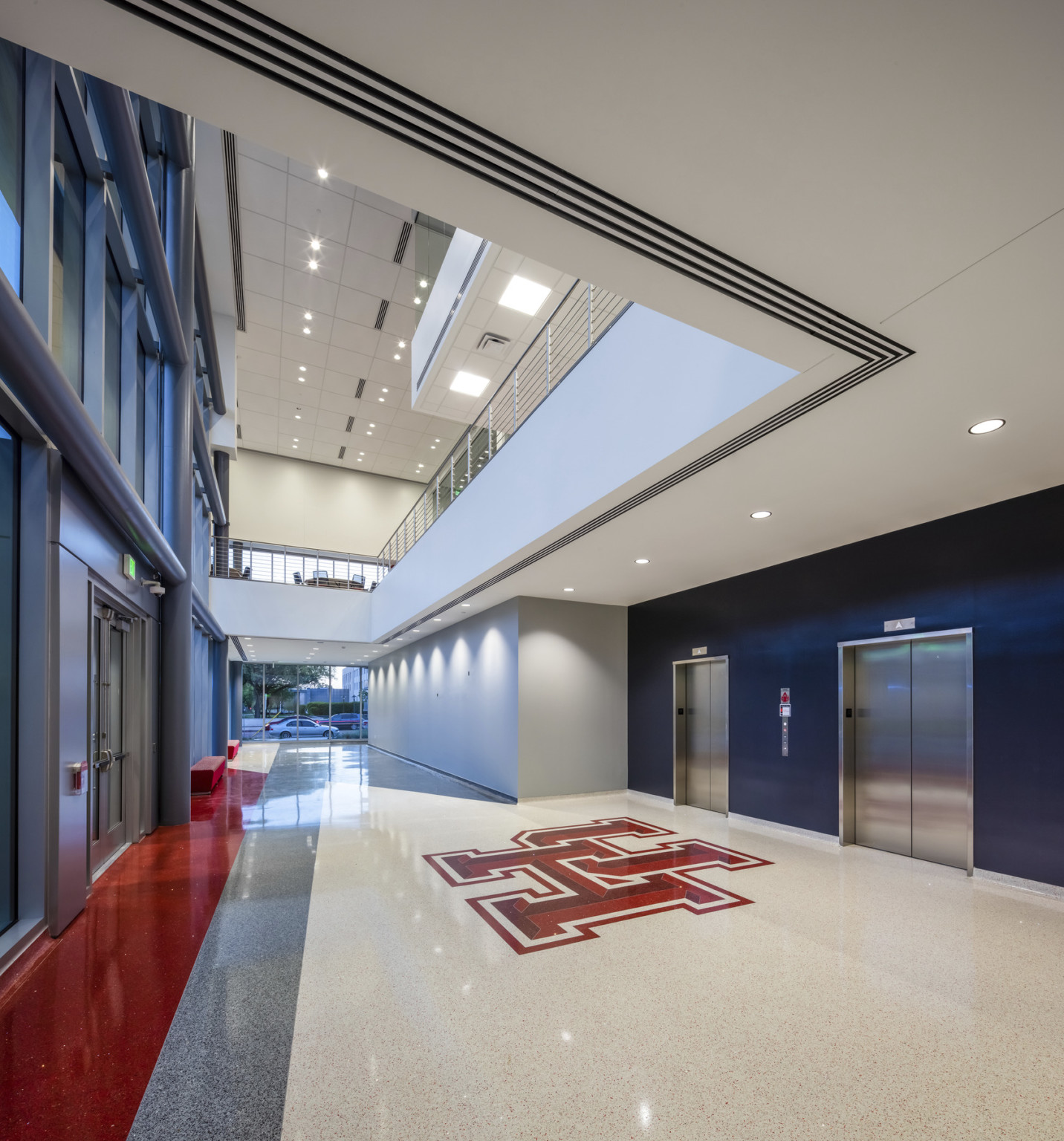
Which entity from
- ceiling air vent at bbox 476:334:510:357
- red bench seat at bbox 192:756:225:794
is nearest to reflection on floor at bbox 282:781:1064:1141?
red bench seat at bbox 192:756:225:794

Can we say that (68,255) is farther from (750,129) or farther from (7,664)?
(750,129)

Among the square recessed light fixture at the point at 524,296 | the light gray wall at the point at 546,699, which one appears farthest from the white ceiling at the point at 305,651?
the square recessed light fixture at the point at 524,296

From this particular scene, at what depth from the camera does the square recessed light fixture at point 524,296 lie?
1022cm

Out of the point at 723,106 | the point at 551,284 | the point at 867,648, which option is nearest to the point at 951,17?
the point at 723,106

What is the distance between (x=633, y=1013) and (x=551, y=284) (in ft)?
30.9

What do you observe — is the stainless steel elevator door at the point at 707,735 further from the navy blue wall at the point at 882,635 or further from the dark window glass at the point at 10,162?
the dark window glass at the point at 10,162

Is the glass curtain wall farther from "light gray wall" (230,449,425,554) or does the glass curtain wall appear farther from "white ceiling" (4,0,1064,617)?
"white ceiling" (4,0,1064,617)

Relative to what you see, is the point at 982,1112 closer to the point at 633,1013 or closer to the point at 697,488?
the point at 633,1013

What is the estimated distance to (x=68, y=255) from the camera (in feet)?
17.1

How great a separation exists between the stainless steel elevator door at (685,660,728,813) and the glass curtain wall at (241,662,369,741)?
1921cm

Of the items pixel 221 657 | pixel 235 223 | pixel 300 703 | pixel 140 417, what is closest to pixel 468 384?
pixel 235 223

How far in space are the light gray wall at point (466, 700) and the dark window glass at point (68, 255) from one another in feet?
23.5

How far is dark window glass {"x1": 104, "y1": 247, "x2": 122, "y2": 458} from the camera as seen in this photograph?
6.54 m

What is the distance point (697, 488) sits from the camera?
5859mm
